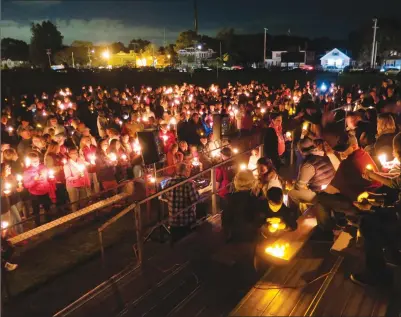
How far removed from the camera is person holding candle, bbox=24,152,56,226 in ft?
23.9

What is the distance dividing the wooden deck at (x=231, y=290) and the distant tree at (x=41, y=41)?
93.3 meters

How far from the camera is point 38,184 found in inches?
292

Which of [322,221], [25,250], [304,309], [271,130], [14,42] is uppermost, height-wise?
[14,42]

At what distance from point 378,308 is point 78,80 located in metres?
41.2

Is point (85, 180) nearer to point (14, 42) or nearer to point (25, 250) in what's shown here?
point (25, 250)

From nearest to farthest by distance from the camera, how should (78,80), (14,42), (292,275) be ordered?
1. (292,275)
2. (78,80)
3. (14,42)

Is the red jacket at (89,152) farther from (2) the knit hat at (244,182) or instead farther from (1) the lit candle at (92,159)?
(2) the knit hat at (244,182)

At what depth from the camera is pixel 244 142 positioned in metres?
10.6

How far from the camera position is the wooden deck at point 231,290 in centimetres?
392

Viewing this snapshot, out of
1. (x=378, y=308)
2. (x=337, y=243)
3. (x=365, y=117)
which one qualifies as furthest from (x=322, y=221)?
(x=365, y=117)

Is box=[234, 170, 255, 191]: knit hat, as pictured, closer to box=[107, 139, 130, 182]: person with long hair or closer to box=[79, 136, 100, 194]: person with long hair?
box=[79, 136, 100, 194]: person with long hair

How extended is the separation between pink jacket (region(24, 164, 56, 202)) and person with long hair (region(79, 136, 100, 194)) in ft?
2.91

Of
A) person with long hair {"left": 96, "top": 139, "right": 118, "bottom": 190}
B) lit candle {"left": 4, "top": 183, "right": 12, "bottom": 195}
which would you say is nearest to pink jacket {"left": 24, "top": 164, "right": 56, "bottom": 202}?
lit candle {"left": 4, "top": 183, "right": 12, "bottom": 195}

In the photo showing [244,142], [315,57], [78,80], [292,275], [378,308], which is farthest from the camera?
[315,57]
